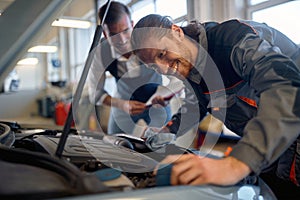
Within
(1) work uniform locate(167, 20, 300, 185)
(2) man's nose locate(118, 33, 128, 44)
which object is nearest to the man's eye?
(1) work uniform locate(167, 20, 300, 185)

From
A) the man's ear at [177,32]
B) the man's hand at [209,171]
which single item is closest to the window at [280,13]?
the man's ear at [177,32]

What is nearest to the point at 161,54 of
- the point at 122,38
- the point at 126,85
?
the point at 122,38

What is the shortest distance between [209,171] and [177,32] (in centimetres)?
60

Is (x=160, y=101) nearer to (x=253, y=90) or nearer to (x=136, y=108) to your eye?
(x=136, y=108)

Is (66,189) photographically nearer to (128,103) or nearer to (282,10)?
(128,103)

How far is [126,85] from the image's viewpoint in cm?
245

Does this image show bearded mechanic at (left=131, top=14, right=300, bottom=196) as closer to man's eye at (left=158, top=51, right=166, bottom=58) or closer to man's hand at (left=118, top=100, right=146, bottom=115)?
man's eye at (left=158, top=51, right=166, bottom=58)

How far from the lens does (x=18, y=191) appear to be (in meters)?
0.57

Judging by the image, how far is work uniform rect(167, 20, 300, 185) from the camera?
688mm

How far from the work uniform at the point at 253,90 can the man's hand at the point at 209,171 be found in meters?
0.02

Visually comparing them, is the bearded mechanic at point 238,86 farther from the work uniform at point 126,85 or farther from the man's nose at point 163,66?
the work uniform at point 126,85

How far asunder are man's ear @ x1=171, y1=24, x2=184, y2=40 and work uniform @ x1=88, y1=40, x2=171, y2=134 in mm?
972

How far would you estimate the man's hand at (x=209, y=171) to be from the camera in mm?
640

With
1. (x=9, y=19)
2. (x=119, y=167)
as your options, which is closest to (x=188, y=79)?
(x=119, y=167)
